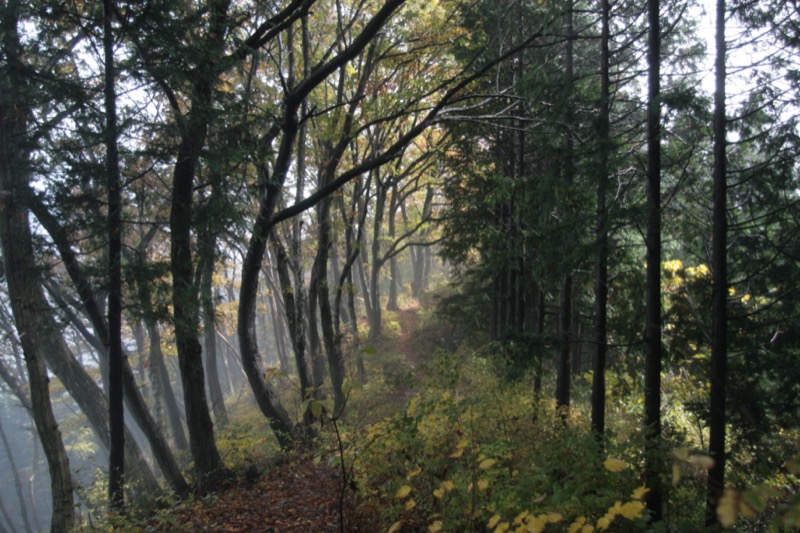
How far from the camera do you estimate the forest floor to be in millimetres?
4719

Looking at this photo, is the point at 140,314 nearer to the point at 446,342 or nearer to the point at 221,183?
the point at 221,183

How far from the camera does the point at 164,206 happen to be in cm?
767

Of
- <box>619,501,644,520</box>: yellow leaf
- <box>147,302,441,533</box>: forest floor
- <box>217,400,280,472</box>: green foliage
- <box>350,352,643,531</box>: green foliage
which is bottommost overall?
<box>217,400,280,472</box>: green foliage

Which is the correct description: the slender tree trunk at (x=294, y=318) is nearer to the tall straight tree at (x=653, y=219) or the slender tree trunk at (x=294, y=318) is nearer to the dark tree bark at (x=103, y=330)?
the dark tree bark at (x=103, y=330)

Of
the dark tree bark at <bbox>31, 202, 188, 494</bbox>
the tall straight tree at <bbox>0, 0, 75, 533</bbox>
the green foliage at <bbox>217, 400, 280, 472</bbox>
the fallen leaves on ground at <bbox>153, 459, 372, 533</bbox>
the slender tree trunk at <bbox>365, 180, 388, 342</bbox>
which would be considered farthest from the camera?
the slender tree trunk at <bbox>365, 180, 388, 342</bbox>

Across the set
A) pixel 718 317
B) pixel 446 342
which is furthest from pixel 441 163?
pixel 718 317

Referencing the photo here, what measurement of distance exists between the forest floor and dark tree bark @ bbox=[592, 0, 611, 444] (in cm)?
332

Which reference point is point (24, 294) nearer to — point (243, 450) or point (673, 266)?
point (243, 450)

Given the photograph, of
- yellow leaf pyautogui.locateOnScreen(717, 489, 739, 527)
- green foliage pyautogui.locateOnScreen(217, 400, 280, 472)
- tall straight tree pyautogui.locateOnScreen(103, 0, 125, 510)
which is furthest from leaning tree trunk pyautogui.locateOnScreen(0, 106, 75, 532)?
yellow leaf pyautogui.locateOnScreen(717, 489, 739, 527)

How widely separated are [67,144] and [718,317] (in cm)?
950

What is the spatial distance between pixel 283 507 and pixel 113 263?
426cm

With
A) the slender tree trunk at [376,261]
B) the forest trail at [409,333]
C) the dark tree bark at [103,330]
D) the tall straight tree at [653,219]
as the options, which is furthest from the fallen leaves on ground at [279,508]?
the forest trail at [409,333]

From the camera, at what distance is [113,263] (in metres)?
6.65

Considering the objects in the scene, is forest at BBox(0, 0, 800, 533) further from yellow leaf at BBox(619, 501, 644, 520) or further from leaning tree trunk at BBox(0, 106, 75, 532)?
yellow leaf at BBox(619, 501, 644, 520)
